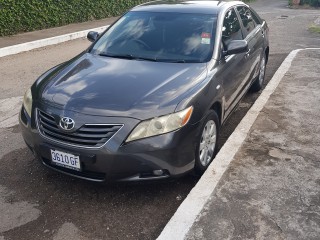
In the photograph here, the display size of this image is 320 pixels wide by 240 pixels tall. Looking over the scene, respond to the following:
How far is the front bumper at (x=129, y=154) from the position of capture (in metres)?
3.00

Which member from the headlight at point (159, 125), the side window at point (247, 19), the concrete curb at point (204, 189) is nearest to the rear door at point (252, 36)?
the side window at point (247, 19)

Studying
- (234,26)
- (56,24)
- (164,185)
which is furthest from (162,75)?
(56,24)

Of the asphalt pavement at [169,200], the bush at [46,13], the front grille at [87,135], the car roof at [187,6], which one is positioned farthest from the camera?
the bush at [46,13]

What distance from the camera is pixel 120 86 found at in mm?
3453

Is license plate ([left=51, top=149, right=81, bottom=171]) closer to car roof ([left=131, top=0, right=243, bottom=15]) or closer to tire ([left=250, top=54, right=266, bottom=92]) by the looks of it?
car roof ([left=131, top=0, right=243, bottom=15])

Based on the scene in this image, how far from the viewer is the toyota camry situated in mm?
3055

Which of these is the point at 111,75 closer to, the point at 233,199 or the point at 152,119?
the point at 152,119

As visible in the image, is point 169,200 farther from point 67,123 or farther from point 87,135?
point 67,123

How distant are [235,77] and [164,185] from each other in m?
1.68

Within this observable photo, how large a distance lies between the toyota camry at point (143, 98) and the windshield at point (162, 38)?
0.01 m

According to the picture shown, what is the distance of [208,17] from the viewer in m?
4.45

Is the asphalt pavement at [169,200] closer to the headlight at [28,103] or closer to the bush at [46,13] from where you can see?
the headlight at [28,103]

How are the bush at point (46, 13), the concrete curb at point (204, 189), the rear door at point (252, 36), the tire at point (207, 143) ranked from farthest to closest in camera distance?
the bush at point (46, 13) < the rear door at point (252, 36) < the tire at point (207, 143) < the concrete curb at point (204, 189)

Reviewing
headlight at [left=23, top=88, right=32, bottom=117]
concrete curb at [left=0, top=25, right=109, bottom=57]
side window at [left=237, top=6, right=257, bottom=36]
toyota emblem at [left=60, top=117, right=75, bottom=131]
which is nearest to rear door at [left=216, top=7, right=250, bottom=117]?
side window at [left=237, top=6, right=257, bottom=36]
